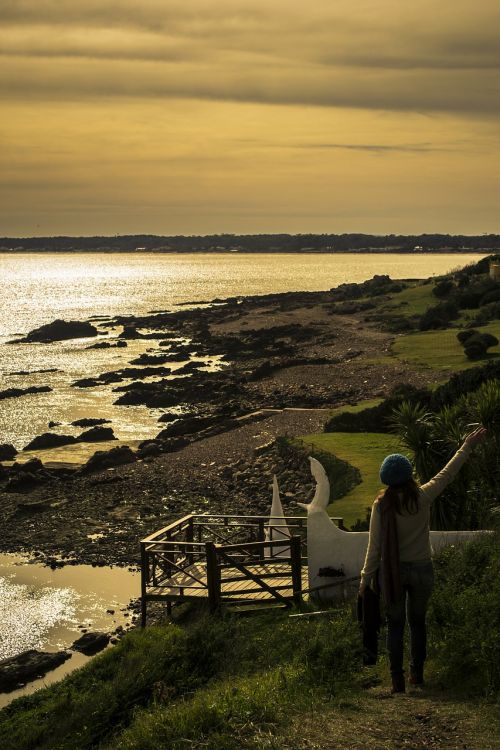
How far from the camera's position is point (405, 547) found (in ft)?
27.4

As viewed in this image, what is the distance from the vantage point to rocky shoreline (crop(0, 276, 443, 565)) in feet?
98.8

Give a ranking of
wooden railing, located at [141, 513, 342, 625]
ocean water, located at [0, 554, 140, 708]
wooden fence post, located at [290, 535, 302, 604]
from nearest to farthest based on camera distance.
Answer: wooden railing, located at [141, 513, 342, 625]
wooden fence post, located at [290, 535, 302, 604]
ocean water, located at [0, 554, 140, 708]

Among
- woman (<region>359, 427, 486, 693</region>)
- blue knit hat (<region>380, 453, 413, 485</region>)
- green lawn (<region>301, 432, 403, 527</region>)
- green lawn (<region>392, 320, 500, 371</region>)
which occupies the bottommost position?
green lawn (<region>301, 432, 403, 527</region>)

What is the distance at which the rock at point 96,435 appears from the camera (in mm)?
46250

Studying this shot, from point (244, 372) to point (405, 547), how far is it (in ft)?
189

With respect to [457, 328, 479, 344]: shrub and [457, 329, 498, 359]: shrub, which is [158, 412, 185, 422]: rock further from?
[457, 328, 479, 344]: shrub

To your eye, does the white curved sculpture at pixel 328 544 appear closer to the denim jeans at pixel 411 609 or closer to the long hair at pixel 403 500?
the denim jeans at pixel 411 609

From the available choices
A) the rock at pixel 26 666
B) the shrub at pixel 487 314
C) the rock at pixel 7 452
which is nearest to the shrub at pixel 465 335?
the shrub at pixel 487 314

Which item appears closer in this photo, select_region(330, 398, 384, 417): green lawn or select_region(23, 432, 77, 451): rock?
select_region(330, 398, 384, 417): green lawn

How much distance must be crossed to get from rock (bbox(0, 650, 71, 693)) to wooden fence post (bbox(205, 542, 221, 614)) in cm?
657

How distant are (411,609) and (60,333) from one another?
9804 cm

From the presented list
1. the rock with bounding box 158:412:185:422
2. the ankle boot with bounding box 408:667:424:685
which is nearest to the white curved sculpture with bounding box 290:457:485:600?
the ankle boot with bounding box 408:667:424:685

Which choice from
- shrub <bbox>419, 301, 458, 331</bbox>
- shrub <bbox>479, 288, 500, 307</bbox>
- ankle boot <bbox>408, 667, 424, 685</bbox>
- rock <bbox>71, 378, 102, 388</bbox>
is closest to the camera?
ankle boot <bbox>408, 667, 424, 685</bbox>

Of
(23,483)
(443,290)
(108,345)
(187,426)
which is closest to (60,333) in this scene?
(108,345)
